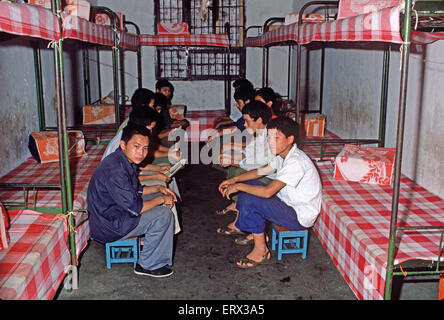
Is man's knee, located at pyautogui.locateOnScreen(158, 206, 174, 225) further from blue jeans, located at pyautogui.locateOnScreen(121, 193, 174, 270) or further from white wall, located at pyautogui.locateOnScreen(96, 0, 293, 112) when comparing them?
white wall, located at pyautogui.locateOnScreen(96, 0, 293, 112)

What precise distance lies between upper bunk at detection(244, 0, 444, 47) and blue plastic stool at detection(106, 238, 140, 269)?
7.50ft

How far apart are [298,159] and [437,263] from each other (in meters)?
1.26

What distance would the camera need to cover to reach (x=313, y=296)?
3.21m

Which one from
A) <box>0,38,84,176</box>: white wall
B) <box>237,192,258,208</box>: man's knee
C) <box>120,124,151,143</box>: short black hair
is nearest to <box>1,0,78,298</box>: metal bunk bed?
<box>120,124,151,143</box>: short black hair

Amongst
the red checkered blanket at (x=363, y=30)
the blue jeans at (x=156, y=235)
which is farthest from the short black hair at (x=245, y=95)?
the blue jeans at (x=156, y=235)

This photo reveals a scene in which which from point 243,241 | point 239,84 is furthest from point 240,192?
point 239,84

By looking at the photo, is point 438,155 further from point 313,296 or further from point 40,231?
point 40,231

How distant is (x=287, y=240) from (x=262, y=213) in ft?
1.62

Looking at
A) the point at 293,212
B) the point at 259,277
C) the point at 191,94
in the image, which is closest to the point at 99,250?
the point at 259,277

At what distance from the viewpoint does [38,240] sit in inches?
110

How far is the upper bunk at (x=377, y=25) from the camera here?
2.41 m

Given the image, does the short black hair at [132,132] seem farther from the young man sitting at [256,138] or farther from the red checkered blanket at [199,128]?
the red checkered blanket at [199,128]

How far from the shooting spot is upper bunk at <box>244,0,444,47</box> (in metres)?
2.41

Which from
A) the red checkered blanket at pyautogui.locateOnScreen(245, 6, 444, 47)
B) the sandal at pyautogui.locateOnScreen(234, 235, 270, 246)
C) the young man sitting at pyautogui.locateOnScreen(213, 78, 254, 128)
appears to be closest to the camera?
the red checkered blanket at pyautogui.locateOnScreen(245, 6, 444, 47)
